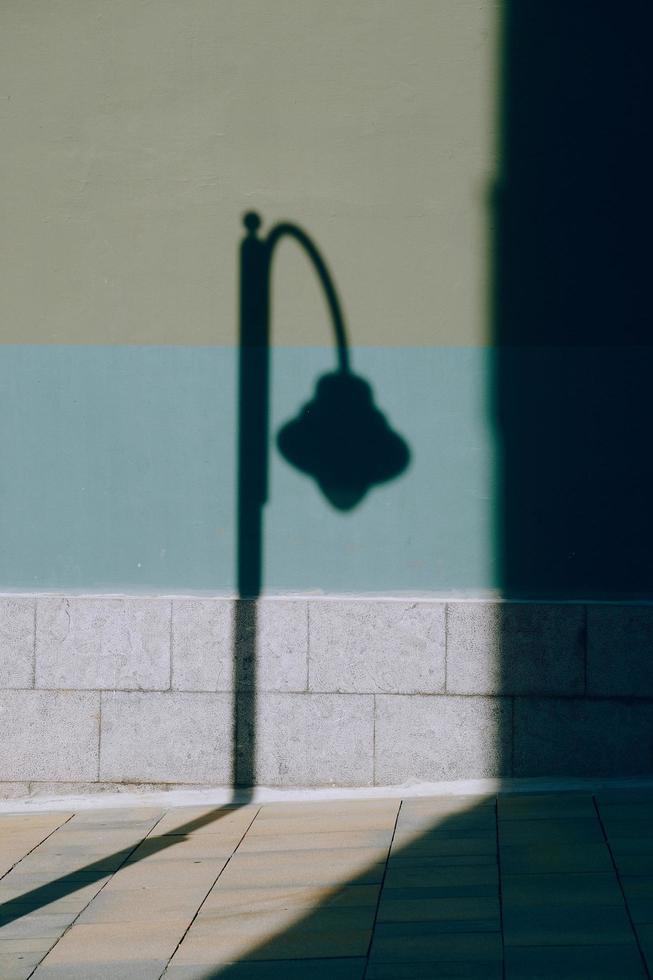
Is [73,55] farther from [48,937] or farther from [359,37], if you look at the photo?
[48,937]

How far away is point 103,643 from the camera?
25.1 feet

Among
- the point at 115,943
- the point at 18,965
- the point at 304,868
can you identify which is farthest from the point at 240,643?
the point at 18,965

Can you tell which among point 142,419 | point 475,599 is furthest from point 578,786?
point 142,419

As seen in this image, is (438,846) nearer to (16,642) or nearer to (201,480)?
(201,480)

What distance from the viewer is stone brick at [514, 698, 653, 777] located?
24.1 feet

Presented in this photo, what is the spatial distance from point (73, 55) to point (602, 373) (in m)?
4.05

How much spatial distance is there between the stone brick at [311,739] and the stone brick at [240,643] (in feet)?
0.48

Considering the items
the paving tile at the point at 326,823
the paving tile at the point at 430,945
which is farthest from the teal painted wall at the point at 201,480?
the paving tile at the point at 430,945

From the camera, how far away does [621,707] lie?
7.35 metres

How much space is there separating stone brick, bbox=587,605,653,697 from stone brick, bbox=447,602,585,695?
0.26 ft

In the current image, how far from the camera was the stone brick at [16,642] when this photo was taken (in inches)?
303

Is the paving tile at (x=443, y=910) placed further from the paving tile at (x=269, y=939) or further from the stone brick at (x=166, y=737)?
the stone brick at (x=166, y=737)

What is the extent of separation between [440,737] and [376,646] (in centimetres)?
70

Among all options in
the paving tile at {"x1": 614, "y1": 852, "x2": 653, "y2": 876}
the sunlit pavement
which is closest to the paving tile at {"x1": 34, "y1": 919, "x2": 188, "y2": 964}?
A: the sunlit pavement
